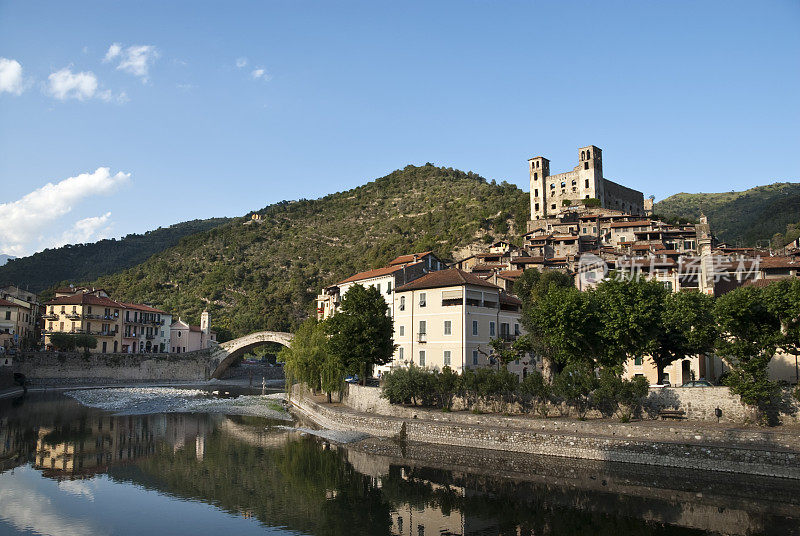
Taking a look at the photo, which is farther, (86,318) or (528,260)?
(528,260)

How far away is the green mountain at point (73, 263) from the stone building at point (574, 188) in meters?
120

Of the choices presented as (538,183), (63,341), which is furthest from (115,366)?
(538,183)

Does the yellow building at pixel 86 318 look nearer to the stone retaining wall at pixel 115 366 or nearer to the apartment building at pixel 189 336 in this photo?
the stone retaining wall at pixel 115 366

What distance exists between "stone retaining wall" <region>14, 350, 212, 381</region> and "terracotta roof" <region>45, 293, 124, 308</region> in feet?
25.3

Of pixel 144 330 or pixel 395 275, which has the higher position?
pixel 395 275

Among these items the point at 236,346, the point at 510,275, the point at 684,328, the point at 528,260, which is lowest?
the point at 236,346

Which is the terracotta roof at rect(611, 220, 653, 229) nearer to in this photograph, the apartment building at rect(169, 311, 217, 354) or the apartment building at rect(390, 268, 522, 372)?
the apartment building at rect(390, 268, 522, 372)

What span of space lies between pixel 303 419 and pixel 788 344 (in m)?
34.7

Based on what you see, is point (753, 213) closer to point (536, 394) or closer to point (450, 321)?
point (450, 321)

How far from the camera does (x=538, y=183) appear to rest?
114500 millimetres

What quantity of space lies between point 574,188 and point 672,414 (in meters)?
87.7

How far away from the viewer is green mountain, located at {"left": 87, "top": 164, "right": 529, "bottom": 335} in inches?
4313

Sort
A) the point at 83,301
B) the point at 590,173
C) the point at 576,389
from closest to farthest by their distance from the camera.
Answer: the point at 576,389 → the point at 83,301 → the point at 590,173

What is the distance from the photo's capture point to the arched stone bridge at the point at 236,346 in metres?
80.4
